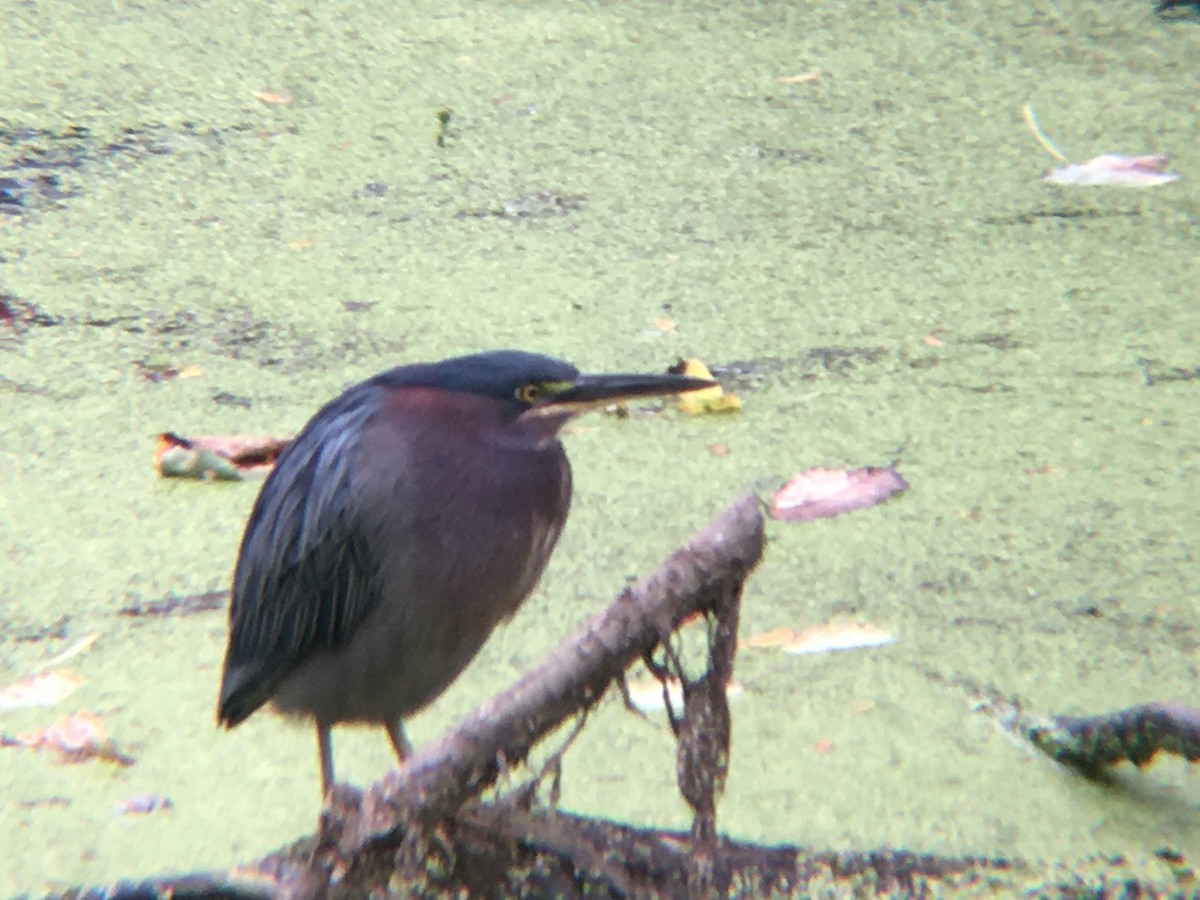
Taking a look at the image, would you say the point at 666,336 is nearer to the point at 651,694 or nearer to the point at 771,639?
the point at 771,639

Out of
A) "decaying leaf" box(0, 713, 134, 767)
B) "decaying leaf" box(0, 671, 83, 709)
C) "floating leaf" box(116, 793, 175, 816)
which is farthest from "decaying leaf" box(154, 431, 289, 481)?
"floating leaf" box(116, 793, 175, 816)

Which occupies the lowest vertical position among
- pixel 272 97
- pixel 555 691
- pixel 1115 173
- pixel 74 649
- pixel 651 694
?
pixel 74 649

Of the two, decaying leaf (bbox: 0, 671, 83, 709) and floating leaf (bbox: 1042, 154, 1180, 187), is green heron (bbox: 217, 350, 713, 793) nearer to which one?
decaying leaf (bbox: 0, 671, 83, 709)

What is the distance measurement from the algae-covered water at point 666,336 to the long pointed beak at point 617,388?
508mm

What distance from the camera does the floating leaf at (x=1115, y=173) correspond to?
15.5 ft

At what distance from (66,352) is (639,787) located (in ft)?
6.54

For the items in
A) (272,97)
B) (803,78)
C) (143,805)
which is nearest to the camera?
(143,805)

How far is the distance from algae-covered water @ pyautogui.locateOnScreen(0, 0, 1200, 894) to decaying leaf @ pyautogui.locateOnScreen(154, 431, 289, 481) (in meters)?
0.05

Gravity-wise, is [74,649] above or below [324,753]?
below

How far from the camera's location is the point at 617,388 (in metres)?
2.36

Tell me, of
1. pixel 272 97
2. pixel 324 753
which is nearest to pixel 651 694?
pixel 324 753

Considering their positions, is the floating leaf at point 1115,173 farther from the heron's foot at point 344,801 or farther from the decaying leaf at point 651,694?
the heron's foot at point 344,801

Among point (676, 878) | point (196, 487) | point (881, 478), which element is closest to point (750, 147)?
point (881, 478)

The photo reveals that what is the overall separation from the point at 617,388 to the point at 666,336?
63.0 inches
